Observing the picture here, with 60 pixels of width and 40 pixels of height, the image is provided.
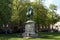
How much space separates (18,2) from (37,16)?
775 cm

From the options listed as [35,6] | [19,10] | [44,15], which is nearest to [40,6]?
[35,6]

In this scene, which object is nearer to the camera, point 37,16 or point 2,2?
point 2,2

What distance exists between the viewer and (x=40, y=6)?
46.8m

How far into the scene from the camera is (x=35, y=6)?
155 ft

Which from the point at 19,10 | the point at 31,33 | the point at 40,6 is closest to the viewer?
the point at 31,33

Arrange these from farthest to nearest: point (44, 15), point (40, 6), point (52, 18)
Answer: point (52, 18), point (44, 15), point (40, 6)

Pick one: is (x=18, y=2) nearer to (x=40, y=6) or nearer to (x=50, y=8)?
(x=40, y=6)

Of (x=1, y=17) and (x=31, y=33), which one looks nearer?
(x=31, y=33)

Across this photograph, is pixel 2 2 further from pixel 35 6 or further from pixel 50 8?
pixel 50 8

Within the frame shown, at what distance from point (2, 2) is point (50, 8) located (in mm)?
30552

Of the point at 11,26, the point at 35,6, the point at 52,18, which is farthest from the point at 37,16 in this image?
the point at 52,18

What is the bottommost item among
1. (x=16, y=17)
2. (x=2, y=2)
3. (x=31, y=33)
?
(x=31, y=33)

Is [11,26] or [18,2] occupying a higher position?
[18,2]

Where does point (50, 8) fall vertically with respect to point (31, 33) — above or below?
above
